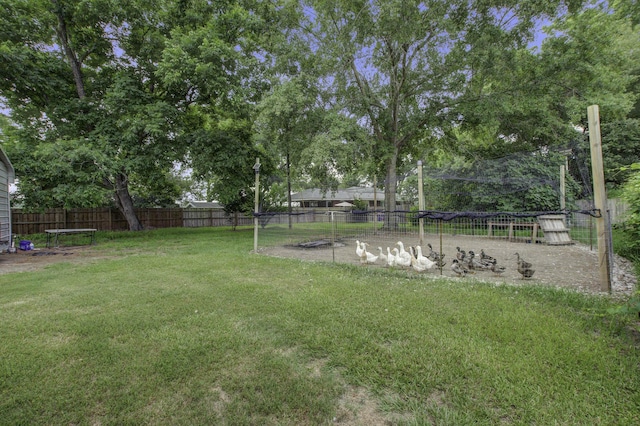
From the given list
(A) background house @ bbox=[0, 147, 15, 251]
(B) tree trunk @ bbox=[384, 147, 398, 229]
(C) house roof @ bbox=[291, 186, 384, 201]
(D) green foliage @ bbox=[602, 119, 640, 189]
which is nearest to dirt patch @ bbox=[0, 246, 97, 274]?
(A) background house @ bbox=[0, 147, 15, 251]

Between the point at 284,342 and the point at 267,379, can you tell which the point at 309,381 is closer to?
the point at 267,379

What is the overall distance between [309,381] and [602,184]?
462 cm

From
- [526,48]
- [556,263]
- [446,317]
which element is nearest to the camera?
[446,317]

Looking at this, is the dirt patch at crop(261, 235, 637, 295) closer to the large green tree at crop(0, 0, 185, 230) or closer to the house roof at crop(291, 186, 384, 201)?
the large green tree at crop(0, 0, 185, 230)

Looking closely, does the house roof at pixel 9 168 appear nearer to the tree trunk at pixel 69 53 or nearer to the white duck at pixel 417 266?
the tree trunk at pixel 69 53

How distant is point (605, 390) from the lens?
6.34 ft

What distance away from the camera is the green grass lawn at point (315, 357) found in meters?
1.82

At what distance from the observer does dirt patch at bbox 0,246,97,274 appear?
6641 millimetres

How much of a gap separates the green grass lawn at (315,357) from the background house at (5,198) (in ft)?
22.6

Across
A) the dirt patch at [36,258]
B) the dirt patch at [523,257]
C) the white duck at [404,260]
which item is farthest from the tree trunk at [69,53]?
the white duck at [404,260]

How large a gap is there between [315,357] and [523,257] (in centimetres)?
663

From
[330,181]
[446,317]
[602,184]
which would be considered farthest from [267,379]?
[330,181]

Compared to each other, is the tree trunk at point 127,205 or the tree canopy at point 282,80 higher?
the tree canopy at point 282,80

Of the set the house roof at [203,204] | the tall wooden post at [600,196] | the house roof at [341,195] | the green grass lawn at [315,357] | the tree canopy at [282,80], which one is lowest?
the green grass lawn at [315,357]
